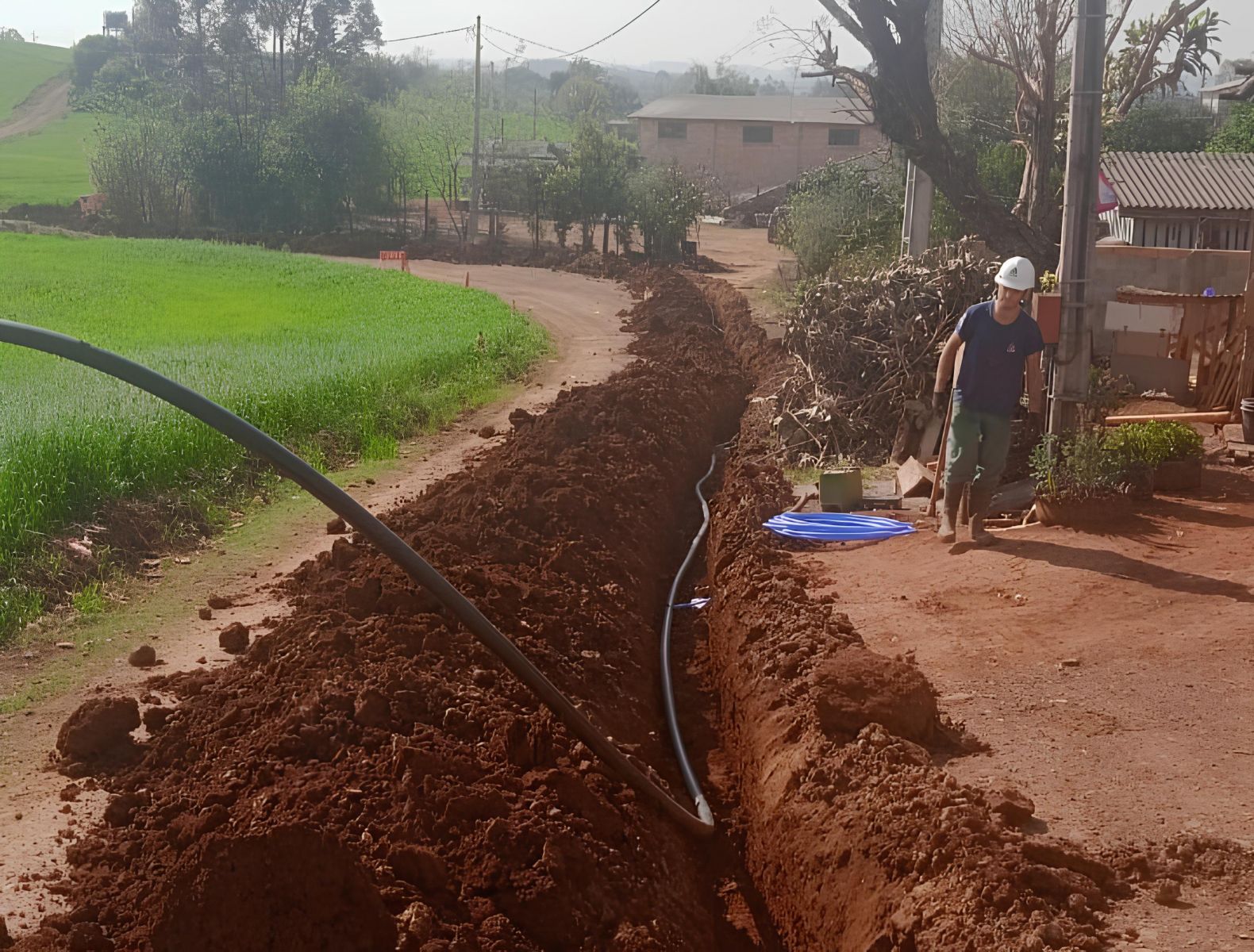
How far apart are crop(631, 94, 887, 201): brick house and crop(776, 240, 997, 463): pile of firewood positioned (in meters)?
45.5

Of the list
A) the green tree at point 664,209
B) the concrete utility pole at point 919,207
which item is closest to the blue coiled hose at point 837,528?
the concrete utility pole at point 919,207

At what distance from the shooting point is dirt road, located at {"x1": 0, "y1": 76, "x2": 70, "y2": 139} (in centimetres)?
8362

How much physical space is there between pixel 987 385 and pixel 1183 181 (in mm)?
14393

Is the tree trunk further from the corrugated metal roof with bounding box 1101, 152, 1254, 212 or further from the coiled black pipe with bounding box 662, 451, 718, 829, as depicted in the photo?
the coiled black pipe with bounding box 662, 451, 718, 829

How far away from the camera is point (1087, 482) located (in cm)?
916

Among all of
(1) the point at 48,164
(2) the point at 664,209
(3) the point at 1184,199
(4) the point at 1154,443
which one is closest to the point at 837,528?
(4) the point at 1154,443

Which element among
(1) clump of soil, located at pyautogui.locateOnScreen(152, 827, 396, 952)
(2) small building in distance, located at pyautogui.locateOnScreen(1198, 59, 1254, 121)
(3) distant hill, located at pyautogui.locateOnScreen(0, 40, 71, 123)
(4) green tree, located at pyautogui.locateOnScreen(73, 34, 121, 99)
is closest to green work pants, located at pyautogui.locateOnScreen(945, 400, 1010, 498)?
(1) clump of soil, located at pyautogui.locateOnScreen(152, 827, 396, 952)

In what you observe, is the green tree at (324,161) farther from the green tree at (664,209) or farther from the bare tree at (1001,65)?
the bare tree at (1001,65)

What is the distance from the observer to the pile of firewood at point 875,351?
40.3 ft

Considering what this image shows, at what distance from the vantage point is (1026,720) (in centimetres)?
607

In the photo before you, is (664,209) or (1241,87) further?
(664,209)

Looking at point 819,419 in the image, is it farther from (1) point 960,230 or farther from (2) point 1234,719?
(1) point 960,230

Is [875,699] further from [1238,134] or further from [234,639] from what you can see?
[1238,134]

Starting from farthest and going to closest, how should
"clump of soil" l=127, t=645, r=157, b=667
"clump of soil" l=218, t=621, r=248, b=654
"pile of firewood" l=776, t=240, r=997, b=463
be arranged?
"pile of firewood" l=776, t=240, r=997, b=463, "clump of soil" l=218, t=621, r=248, b=654, "clump of soil" l=127, t=645, r=157, b=667
